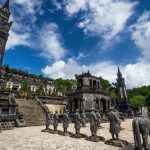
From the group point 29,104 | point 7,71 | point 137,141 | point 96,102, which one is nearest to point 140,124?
point 137,141

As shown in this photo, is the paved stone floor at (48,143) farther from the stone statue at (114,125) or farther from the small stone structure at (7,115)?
the small stone structure at (7,115)

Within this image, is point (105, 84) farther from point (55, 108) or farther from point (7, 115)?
point (7, 115)

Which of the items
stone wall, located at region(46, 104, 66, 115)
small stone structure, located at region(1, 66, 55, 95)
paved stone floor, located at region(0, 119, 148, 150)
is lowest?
paved stone floor, located at region(0, 119, 148, 150)

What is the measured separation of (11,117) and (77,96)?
1636 centimetres

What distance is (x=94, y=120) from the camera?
1355 cm

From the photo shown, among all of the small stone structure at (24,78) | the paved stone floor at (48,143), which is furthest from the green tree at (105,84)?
the paved stone floor at (48,143)

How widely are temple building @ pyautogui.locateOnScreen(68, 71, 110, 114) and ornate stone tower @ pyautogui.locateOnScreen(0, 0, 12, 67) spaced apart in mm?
15636

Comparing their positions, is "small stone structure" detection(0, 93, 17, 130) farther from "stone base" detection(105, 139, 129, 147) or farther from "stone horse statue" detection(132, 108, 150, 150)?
"stone horse statue" detection(132, 108, 150, 150)

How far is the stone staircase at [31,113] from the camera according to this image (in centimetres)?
2503

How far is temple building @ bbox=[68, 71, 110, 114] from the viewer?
35281 mm

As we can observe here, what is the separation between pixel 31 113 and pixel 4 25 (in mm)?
19450

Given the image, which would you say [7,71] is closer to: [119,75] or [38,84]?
[38,84]

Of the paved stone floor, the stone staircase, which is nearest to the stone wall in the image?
the stone staircase

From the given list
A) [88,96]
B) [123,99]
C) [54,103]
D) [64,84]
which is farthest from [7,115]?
[64,84]
